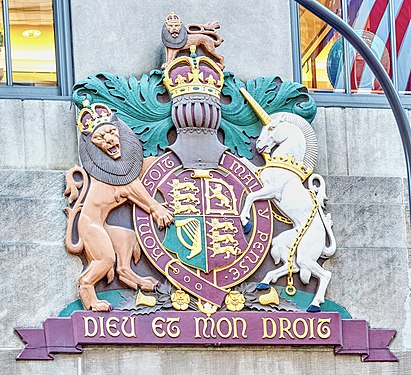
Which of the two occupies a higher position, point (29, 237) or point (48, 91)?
point (48, 91)

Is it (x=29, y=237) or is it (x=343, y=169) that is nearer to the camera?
(x=29, y=237)

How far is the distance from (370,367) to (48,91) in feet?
15.9

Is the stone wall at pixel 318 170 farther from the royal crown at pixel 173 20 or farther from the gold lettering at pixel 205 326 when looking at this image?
the royal crown at pixel 173 20

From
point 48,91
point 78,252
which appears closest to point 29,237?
point 78,252

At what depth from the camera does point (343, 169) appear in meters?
23.0

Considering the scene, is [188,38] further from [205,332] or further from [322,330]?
[322,330]

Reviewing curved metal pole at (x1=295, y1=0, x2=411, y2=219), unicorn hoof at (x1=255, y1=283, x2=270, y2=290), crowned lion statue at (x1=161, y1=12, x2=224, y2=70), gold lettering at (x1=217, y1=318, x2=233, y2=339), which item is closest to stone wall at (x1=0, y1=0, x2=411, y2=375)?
gold lettering at (x1=217, y1=318, x2=233, y2=339)

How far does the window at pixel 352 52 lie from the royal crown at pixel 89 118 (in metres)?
2.69

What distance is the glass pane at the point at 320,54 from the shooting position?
2364 centimetres

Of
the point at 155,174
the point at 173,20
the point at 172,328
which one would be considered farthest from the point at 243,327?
the point at 173,20

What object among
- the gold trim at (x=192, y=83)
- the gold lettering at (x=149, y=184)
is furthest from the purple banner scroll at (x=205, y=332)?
the gold trim at (x=192, y=83)

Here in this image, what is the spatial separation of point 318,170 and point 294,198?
2.19 ft

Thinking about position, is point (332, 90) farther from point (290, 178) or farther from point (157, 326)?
point (157, 326)

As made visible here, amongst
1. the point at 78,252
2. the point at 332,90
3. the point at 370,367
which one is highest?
the point at 332,90
